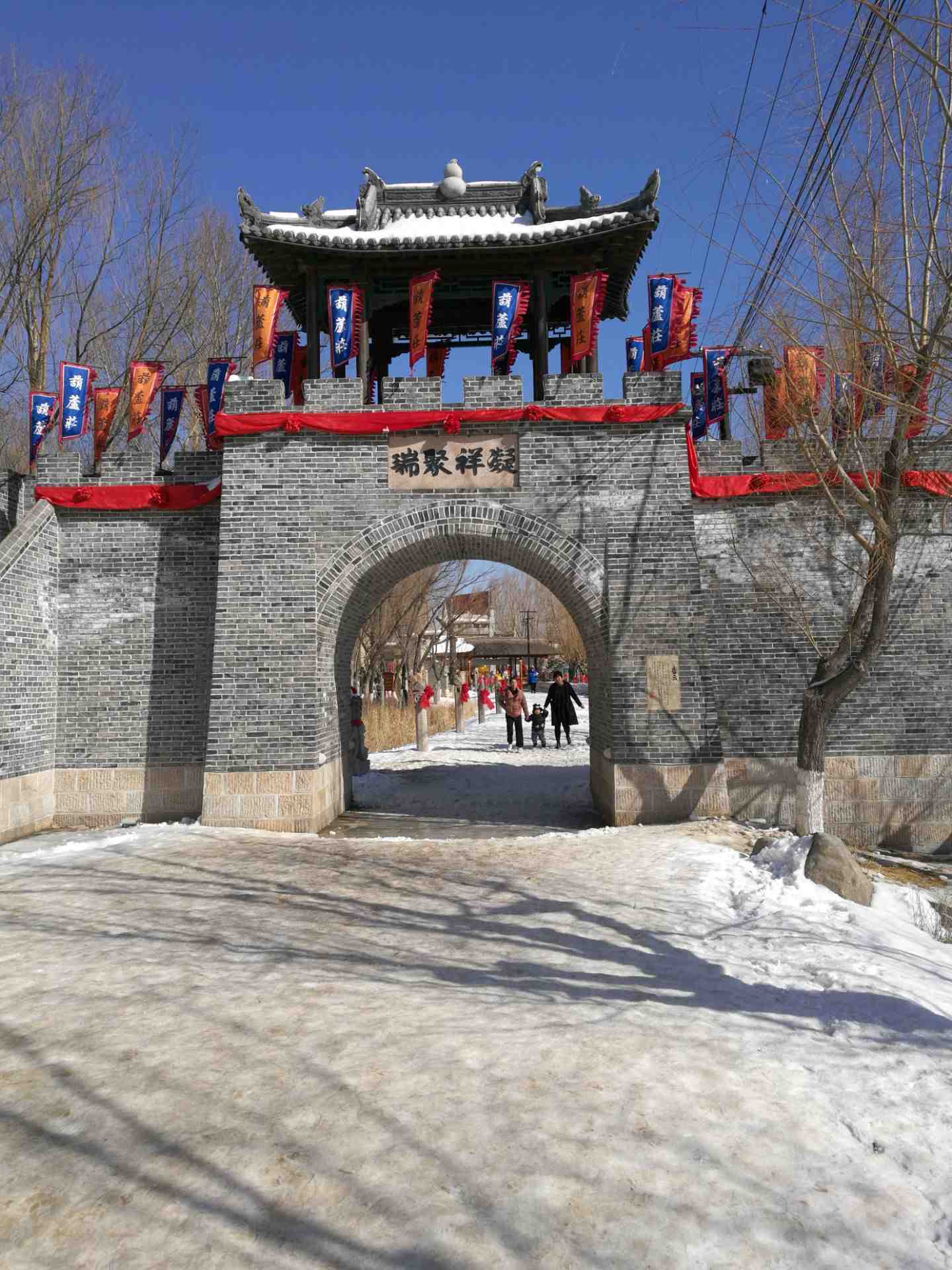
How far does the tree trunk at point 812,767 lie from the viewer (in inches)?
323

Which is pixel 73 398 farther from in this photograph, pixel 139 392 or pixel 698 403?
Result: pixel 698 403

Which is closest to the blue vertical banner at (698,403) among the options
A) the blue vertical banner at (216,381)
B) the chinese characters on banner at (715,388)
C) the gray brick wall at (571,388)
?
the chinese characters on banner at (715,388)

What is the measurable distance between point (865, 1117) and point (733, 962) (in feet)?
5.42

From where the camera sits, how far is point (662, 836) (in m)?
7.95

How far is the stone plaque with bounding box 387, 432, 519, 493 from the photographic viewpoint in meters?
9.20

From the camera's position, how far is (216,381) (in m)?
10.0

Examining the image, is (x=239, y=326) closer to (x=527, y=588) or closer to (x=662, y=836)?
(x=662, y=836)

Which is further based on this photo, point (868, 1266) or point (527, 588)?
point (527, 588)

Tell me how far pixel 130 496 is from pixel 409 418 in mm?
3613

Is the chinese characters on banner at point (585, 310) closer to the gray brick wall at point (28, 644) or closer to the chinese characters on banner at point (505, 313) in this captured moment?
the chinese characters on banner at point (505, 313)

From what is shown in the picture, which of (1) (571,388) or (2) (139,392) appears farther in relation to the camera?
(2) (139,392)

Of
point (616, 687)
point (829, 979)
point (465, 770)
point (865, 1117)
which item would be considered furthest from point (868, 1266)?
point (465, 770)

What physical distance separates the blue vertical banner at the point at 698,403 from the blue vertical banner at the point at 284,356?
5511 mm

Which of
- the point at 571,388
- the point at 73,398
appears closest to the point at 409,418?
the point at 571,388
